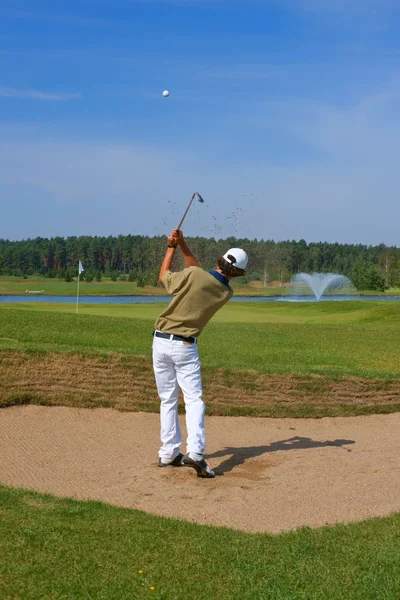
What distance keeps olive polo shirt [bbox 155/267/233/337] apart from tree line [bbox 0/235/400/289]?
321 feet

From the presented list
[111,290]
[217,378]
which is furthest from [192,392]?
[111,290]

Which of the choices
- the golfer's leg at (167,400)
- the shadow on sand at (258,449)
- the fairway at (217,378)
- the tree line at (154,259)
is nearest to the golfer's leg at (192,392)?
the golfer's leg at (167,400)

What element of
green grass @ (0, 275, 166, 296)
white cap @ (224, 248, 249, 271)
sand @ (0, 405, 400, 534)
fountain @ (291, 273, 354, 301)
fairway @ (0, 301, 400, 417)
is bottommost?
green grass @ (0, 275, 166, 296)

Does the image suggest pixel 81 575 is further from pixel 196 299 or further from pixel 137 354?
pixel 137 354

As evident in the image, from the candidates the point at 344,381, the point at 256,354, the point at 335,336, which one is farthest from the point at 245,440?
the point at 335,336

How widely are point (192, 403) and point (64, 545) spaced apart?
269cm

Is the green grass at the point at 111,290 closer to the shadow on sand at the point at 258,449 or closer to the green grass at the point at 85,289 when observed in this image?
the green grass at the point at 85,289

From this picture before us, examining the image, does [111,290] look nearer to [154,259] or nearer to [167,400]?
[154,259]

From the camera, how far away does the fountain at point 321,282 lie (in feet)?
259

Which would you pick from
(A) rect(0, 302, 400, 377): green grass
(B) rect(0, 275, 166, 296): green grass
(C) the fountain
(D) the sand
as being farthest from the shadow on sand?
(B) rect(0, 275, 166, 296): green grass

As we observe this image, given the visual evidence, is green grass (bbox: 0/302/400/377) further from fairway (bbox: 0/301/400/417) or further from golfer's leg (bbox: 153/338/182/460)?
golfer's leg (bbox: 153/338/182/460)

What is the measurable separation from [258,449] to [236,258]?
2542 millimetres

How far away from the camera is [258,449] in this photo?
29.1 ft

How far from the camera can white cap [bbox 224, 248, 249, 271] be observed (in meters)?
7.50
